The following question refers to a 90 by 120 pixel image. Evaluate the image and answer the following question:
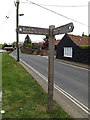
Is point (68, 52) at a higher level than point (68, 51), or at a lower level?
lower

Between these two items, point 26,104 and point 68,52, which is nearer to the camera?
point 26,104

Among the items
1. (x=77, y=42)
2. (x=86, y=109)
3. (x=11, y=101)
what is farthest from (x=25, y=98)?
(x=77, y=42)

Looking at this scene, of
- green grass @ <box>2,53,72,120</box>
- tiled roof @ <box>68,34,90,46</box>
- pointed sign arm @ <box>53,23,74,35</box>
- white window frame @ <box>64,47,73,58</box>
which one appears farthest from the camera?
white window frame @ <box>64,47,73,58</box>

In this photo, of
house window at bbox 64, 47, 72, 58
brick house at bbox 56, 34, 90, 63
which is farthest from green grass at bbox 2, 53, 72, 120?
house window at bbox 64, 47, 72, 58

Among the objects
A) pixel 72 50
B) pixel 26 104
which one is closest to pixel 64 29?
pixel 26 104

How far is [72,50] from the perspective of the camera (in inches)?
823

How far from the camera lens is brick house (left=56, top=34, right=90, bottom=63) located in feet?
61.2

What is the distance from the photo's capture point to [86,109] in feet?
16.4

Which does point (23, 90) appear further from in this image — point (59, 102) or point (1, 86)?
point (59, 102)

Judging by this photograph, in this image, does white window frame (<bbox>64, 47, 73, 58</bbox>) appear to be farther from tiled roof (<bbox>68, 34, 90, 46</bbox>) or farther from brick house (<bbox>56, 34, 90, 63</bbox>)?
tiled roof (<bbox>68, 34, 90, 46</bbox>)

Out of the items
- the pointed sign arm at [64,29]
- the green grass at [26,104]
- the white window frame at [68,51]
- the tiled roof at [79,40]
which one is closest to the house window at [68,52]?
the white window frame at [68,51]

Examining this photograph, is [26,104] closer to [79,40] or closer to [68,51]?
[68,51]

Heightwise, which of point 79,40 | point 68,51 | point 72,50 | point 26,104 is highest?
point 79,40

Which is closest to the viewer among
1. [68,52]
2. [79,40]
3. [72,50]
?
[72,50]
